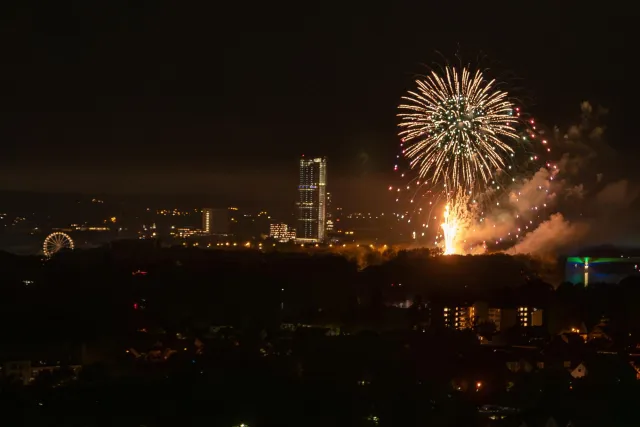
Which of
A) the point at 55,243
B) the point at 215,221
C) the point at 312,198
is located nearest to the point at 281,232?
the point at 312,198

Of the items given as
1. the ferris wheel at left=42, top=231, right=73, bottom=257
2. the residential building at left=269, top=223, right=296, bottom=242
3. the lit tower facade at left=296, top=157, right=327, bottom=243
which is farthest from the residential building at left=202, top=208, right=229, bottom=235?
the ferris wheel at left=42, top=231, right=73, bottom=257

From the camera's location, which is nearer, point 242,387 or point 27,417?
point 27,417

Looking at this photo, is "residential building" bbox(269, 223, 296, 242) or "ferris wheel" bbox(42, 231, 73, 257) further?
"residential building" bbox(269, 223, 296, 242)

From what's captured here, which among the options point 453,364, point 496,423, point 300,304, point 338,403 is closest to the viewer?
point 496,423

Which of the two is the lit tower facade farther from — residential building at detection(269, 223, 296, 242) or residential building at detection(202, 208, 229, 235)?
residential building at detection(202, 208, 229, 235)

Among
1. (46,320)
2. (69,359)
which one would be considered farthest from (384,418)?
(46,320)

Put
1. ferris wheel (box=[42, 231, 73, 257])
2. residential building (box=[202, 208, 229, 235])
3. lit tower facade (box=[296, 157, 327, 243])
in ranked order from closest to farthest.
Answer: ferris wheel (box=[42, 231, 73, 257]) → lit tower facade (box=[296, 157, 327, 243]) → residential building (box=[202, 208, 229, 235])

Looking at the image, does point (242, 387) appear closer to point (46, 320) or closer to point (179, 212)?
point (46, 320)
